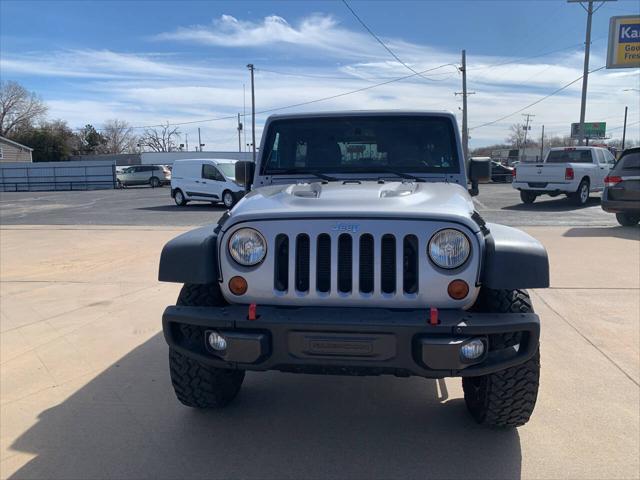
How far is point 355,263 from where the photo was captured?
263cm

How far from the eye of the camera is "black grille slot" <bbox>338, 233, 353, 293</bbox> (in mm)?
2674

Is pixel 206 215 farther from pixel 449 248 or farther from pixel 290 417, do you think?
pixel 449 248

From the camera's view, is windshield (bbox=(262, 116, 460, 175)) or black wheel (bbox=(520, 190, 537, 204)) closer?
windshield (bbox=(262, 116, 460, 175))

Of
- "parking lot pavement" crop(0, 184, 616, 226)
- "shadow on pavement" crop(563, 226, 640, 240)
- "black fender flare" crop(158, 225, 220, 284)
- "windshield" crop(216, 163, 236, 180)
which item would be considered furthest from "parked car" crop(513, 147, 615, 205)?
"black fender flare" crop(158, 225, 220, 284)

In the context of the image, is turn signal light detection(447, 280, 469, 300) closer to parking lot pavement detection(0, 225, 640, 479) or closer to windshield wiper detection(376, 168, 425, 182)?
parking lot pavement detection(0, 225, 640, 479)

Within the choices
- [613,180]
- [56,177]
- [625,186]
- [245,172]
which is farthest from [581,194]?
[56,177]

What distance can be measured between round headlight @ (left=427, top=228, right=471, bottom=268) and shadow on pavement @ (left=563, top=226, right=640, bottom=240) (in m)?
8.82

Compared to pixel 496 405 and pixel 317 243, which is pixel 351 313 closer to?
pixel 317 243

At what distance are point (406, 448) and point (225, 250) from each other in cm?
148

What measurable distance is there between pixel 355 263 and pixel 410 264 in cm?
28

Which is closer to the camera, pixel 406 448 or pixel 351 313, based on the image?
pixel 351 313

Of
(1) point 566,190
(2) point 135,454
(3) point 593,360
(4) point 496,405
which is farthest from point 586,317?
(1) point 566,190

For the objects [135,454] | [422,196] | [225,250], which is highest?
[422,196]

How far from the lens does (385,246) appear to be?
8.74 feet
